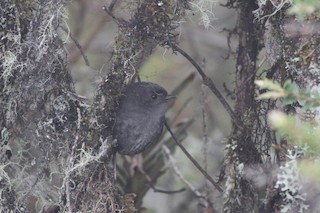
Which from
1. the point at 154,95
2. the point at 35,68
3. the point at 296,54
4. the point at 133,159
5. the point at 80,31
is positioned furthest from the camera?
the point at 80,31

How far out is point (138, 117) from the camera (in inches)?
116

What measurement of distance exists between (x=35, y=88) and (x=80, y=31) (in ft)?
5.69

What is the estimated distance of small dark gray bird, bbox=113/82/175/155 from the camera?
2.88 metres

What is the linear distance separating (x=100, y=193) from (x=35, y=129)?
0.38m

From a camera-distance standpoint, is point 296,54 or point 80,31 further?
point 80,31

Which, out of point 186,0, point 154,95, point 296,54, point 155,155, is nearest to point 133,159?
point 155,155

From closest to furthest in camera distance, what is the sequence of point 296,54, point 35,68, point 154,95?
point 296,54 < point 35,68 < point 154,95

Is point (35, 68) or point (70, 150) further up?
point (35, 68)

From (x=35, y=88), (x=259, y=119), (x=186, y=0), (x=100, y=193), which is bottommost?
(x=100, y=193)

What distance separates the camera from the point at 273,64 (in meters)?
2.76

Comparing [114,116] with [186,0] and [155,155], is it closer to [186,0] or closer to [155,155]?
[186,0]

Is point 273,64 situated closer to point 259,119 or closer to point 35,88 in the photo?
point 259,119

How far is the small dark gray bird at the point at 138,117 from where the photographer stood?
9.43 feet

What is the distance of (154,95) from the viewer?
3.08 m
